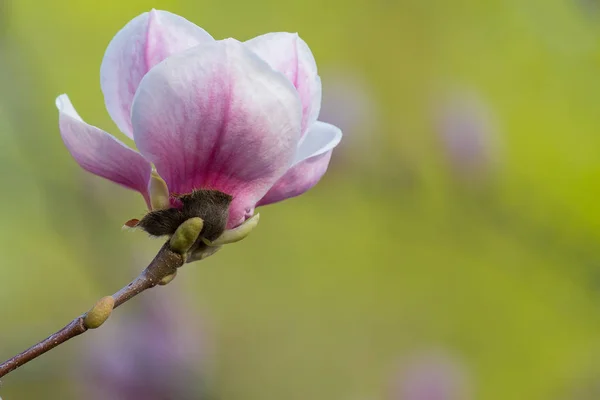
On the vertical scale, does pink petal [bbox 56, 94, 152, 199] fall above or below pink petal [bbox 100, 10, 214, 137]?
below

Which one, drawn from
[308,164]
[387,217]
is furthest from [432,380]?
[308,164]

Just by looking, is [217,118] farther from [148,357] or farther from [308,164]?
[148,357]

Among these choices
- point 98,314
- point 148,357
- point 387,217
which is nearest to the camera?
point 98,314

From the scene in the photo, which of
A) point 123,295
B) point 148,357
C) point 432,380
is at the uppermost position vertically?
point 123,295

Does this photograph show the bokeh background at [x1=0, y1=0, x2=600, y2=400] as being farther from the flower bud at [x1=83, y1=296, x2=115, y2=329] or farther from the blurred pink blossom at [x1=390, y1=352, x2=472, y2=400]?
the flower bud at [x1=83, y1=296, x2=115, y2=329]

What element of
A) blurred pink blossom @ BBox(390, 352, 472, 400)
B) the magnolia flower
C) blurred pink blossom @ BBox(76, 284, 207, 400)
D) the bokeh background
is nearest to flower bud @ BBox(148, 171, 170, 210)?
the magnolia flower
